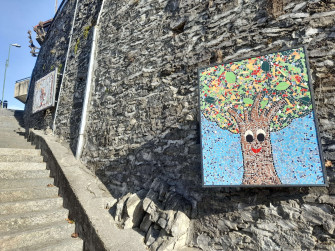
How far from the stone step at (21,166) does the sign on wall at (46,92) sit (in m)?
3.01

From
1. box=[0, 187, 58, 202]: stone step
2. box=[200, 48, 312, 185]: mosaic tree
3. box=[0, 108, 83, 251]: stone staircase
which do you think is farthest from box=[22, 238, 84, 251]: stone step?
box=[200, 48, 312, 185]: mosaic tree

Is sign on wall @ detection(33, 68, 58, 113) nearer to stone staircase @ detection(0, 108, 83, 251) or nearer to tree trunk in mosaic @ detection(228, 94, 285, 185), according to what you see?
stone staircase @ detection(0, 108, 83, 251)

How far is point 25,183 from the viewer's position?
357 cm

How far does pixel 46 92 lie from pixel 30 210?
16.4ft

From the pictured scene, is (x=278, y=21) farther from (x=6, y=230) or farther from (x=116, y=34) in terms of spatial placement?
(x=6, y=230)

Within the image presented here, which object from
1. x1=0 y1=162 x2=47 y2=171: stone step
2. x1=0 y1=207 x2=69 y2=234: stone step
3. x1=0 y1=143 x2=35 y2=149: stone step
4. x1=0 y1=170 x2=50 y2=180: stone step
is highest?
x1=0 y1=143 x2=35 y2=149: stone step

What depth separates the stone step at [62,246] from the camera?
105 inches

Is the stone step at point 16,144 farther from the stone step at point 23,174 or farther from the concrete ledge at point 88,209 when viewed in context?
the stone step at point 23,174

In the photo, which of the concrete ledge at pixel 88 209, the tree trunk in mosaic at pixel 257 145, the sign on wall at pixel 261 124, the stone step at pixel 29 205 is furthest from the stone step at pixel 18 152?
the tree trunk in mosaic at pixel 257 145

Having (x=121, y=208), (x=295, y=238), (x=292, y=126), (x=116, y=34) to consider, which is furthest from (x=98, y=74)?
(x=295, y=238)

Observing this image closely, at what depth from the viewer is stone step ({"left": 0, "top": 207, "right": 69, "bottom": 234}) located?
280cm

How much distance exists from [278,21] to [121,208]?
10.8 feet

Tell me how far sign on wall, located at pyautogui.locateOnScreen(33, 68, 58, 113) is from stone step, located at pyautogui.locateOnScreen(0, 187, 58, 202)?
3.76 m

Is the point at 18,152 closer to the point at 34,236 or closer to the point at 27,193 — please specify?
the point at 27,193
